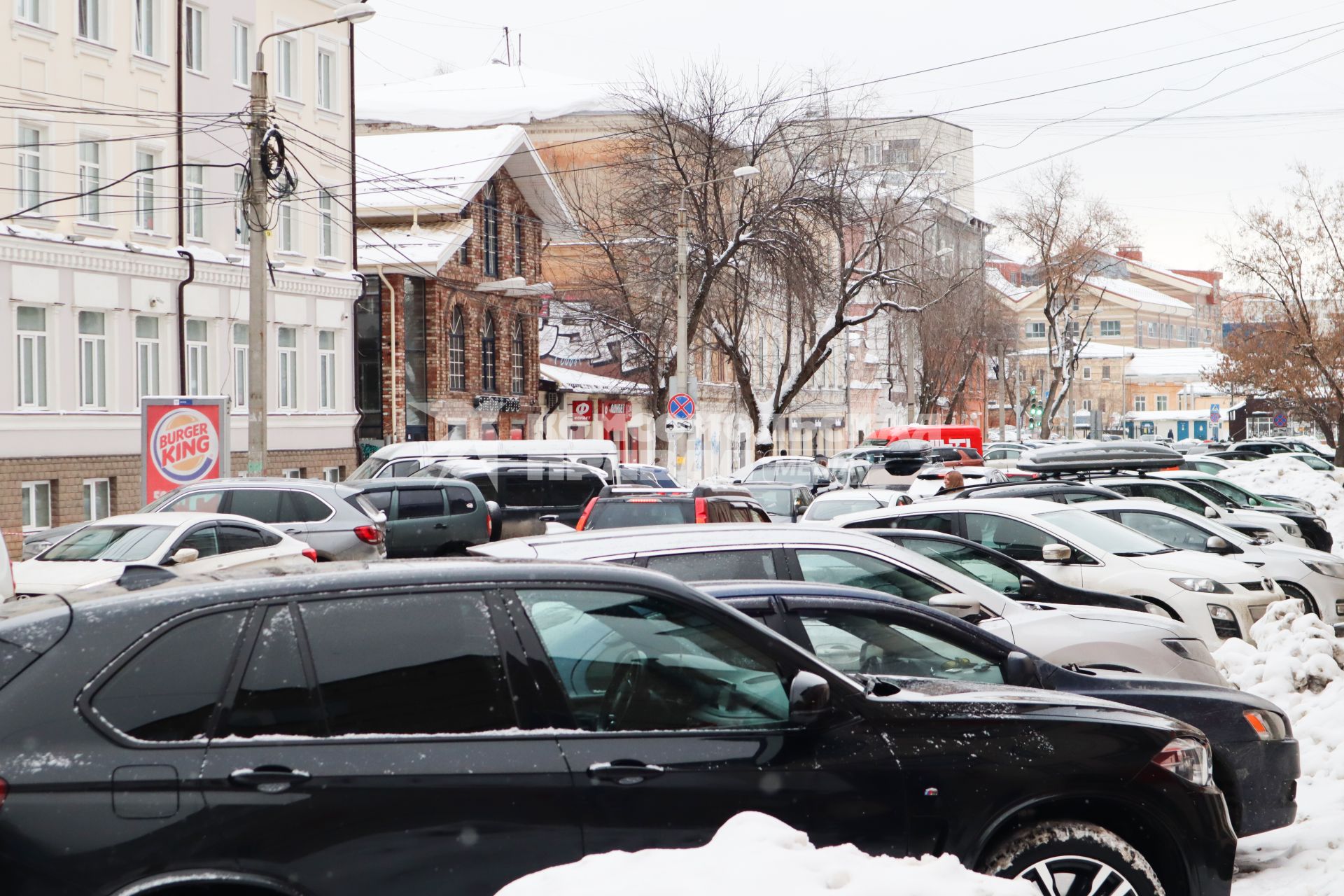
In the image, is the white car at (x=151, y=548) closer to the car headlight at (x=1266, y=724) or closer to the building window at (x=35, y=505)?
the car headlight at (x=1266, y=724)

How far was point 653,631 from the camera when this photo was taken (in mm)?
4859

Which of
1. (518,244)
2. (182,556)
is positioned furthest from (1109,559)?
(518,244)

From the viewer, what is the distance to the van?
30578 millimetres

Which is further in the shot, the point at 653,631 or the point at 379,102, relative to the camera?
the point at 379,102

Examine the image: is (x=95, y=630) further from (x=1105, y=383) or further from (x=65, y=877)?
(x=1105, y=383)

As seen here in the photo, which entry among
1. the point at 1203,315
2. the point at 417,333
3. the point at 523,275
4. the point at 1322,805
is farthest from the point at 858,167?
the point at 1203,315

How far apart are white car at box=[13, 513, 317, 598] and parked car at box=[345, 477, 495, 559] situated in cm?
782

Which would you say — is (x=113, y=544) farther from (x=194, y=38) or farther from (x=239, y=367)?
(x=194, y=38)

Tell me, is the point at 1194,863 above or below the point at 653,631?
below

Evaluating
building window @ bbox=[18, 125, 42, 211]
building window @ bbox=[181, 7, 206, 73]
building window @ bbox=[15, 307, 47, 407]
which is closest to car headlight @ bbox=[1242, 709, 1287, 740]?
building window @ bbox=[15, 307, 47, 407]

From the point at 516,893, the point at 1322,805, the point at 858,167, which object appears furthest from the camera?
the point at 858,167

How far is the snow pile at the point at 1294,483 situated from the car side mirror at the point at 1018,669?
2410cm

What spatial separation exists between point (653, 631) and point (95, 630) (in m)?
1.69

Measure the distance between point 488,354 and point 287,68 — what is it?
43.8ft
